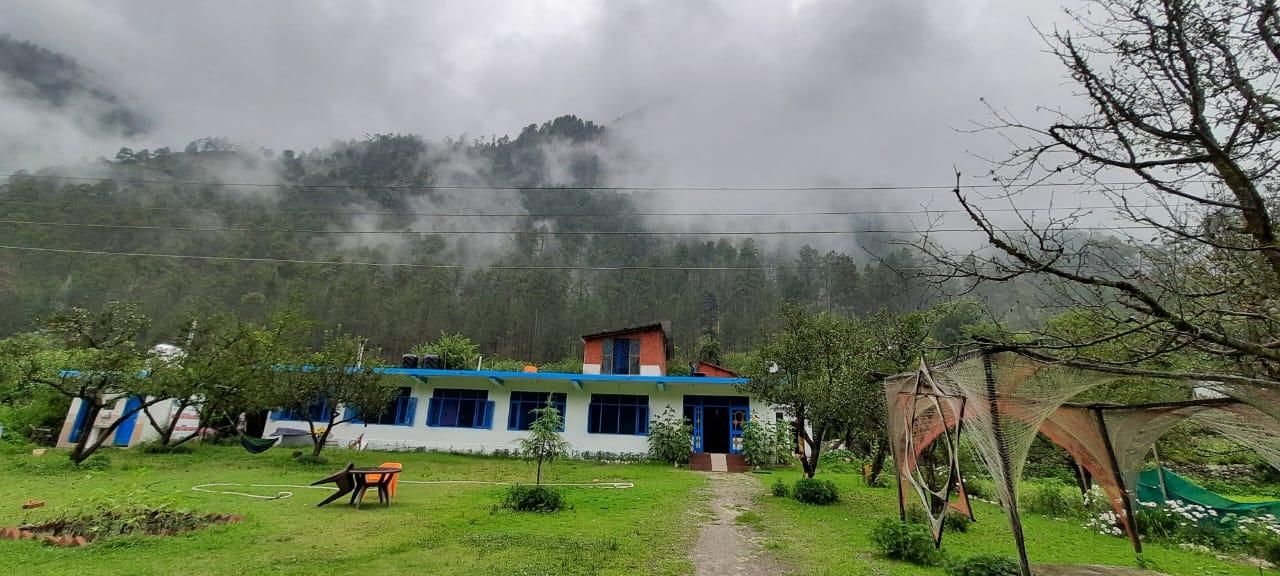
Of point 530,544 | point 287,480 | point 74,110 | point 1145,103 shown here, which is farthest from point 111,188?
point 1145,103

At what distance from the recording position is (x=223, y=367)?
14.6 meters

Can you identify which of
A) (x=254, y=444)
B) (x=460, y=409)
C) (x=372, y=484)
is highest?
(x=460, y=409)

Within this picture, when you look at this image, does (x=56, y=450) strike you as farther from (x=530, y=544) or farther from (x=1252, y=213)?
(x=1252, y=213)

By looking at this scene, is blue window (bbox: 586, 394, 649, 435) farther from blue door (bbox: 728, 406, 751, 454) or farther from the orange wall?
blue door (bbox: 728, 406, 751, 454)

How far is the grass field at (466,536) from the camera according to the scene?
17.0 ft

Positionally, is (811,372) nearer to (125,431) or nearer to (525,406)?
(525,406)

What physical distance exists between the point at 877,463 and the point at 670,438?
6897 millimetres

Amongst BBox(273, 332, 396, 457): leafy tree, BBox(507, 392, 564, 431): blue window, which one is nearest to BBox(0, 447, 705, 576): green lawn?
BBox(273, 332, 396, 457): leafy tree

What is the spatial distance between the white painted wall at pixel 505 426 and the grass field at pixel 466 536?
20.7 feet

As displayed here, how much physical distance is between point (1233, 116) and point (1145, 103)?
0.46 meters

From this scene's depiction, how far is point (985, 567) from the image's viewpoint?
16.5 ft

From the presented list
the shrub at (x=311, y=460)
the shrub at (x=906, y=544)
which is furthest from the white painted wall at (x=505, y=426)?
the shrub at (x=906, y=544)

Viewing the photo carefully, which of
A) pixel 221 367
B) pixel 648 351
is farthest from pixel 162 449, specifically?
pixel 648 351

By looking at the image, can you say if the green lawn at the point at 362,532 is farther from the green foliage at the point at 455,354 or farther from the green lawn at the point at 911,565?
the green foliage at the point at 455,354
